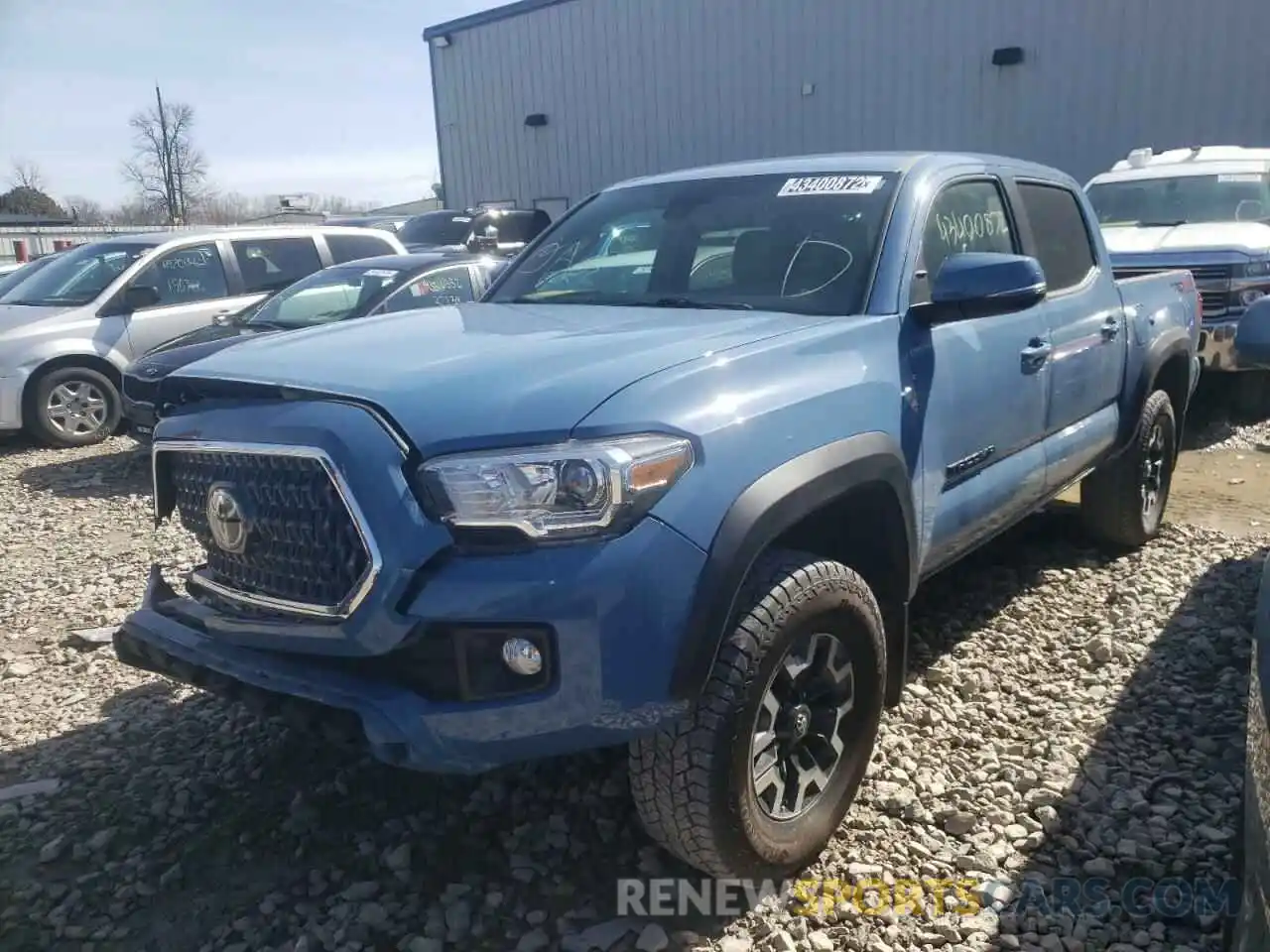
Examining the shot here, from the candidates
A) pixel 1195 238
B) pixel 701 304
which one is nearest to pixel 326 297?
pixel 701 304

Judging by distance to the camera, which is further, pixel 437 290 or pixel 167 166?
pixel 167 166

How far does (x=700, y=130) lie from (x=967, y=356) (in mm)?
16809

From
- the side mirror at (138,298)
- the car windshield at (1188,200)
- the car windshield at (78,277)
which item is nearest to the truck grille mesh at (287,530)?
the side mirror at (138,298)

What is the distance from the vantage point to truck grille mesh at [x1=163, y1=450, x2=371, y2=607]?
2.23 meters

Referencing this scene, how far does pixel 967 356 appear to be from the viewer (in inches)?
125

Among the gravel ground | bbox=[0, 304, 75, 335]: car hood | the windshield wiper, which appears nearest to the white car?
the gravel ground

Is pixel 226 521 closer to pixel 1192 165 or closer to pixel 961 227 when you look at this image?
pixel 961 227

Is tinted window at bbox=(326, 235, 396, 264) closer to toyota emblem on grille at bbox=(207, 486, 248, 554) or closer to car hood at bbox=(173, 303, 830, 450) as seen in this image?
car hood at bbox=(173, 303, 830, 450)

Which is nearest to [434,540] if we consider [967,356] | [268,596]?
[268,596]

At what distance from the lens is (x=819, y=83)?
676 inches

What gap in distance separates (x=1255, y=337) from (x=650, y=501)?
1.53 metres

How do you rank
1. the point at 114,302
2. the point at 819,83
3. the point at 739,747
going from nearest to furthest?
1. the point at 739,747
2. the point at 114,302
3. the point at 819,83

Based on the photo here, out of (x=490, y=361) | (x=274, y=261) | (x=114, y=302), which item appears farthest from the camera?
(x=274, y=261)

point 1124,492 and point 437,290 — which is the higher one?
point 437,290
